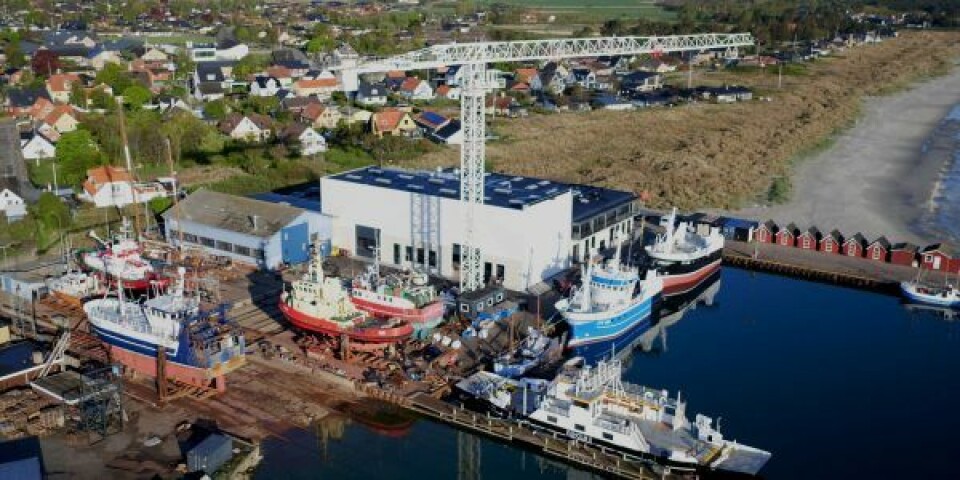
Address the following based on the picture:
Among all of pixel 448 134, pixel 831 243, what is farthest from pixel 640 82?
pixel 831 243

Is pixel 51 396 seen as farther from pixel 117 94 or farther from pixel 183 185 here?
pixel 117 94

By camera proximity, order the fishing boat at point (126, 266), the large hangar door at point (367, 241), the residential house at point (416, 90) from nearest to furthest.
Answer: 1. the fishing boat at point (126, 266)
2. the large hangar door at point (367, 241)
3. the residential house at point (416, 90)

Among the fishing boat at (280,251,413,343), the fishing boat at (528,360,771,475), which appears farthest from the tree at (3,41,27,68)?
the fishing boat at (528,360,771,475)

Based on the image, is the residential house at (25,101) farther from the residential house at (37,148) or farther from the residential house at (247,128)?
the residential house at (247,128)

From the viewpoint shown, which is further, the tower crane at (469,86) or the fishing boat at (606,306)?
the tower crane at (469,86)

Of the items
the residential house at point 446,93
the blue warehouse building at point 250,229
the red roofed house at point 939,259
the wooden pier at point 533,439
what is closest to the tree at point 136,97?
the residential house at point 446,93


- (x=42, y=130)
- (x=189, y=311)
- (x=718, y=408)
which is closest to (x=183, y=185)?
(x=42, y=130)
